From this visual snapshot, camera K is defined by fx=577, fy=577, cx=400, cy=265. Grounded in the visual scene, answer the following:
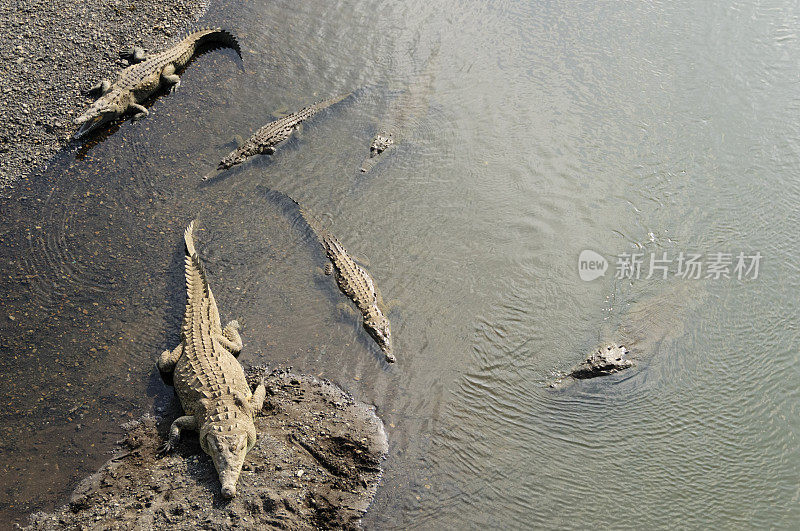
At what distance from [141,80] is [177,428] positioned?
5.64 metres

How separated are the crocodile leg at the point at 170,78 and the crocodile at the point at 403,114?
338 centimetres

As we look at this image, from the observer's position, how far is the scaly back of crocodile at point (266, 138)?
311 inches

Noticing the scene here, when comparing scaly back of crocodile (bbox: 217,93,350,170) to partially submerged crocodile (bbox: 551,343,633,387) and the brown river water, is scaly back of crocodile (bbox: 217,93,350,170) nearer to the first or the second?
the brown river water

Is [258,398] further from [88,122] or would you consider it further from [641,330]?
[88,122]

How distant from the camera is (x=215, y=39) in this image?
9.74 m

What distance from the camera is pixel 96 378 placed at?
594 centimetres

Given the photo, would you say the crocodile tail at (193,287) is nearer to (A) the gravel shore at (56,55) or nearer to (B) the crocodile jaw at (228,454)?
(B) the crocodile jaw at (228,454)

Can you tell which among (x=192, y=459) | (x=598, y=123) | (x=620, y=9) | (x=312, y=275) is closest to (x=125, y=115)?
(x=312, y=275)

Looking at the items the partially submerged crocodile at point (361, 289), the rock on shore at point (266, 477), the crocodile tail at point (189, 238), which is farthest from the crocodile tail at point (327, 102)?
the rock on shore at point (266, 477)

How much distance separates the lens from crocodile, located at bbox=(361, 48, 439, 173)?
26.3 feet

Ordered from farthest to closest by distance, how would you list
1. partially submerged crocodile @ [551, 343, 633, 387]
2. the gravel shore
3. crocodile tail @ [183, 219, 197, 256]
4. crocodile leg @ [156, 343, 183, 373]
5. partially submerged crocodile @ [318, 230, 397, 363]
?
the gravel shore → crocodile tail @ [183, 219, 197, 256] → partially submerged crocodile @ [318, 230, 397, 363] → partially submerged crocodile @ [551, 343, 633, 387] → crocodile leg @ [156, 343, 183, 373]

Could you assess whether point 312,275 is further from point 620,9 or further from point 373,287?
point 620,9

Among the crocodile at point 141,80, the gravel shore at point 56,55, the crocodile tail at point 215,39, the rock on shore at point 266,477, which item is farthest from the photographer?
the crocodile tail at point 215,39

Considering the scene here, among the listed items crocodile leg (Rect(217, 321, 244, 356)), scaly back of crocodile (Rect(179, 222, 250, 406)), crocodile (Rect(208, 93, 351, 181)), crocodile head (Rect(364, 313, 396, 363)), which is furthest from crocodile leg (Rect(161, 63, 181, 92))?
crocodile head (Rect(364, 313, 396, 363))
